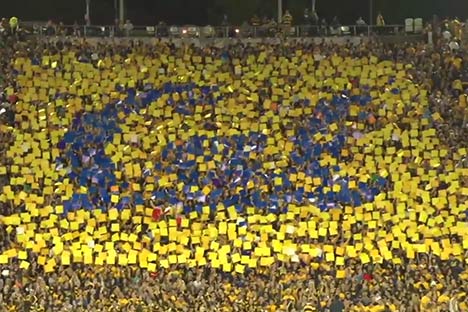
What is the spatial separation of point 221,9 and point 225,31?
73 cm

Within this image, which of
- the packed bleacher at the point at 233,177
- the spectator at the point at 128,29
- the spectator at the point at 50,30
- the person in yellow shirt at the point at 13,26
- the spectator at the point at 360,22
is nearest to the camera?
the packed bleacher at the point at 233,177

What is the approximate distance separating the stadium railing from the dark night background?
0.57 meters

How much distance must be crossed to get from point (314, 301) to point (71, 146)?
9.67 ft

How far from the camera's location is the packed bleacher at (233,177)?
30.3 ft

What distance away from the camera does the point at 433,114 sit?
34.8ft

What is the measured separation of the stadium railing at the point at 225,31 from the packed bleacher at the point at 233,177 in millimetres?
207

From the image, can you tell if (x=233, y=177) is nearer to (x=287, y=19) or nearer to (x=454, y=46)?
(x=287, y=19)

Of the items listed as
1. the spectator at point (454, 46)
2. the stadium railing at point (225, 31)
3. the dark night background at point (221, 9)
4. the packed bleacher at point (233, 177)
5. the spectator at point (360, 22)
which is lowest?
the packed bleacher at point (233, 177)

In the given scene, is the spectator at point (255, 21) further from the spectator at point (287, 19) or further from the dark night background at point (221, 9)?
the spectator at point (287, 19)

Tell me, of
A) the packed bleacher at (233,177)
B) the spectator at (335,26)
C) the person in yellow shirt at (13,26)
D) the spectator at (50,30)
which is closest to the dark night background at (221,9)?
the spectator at (335,26)

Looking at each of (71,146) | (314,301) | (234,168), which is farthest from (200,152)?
(314,301)

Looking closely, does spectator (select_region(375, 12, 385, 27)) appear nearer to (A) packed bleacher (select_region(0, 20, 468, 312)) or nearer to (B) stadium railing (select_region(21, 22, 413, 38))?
(B) stadium railing (select_region(21, 22, 413, 38))

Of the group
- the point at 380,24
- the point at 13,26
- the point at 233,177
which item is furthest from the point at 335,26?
the point at 13,26

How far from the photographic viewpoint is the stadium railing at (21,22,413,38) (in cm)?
1164
